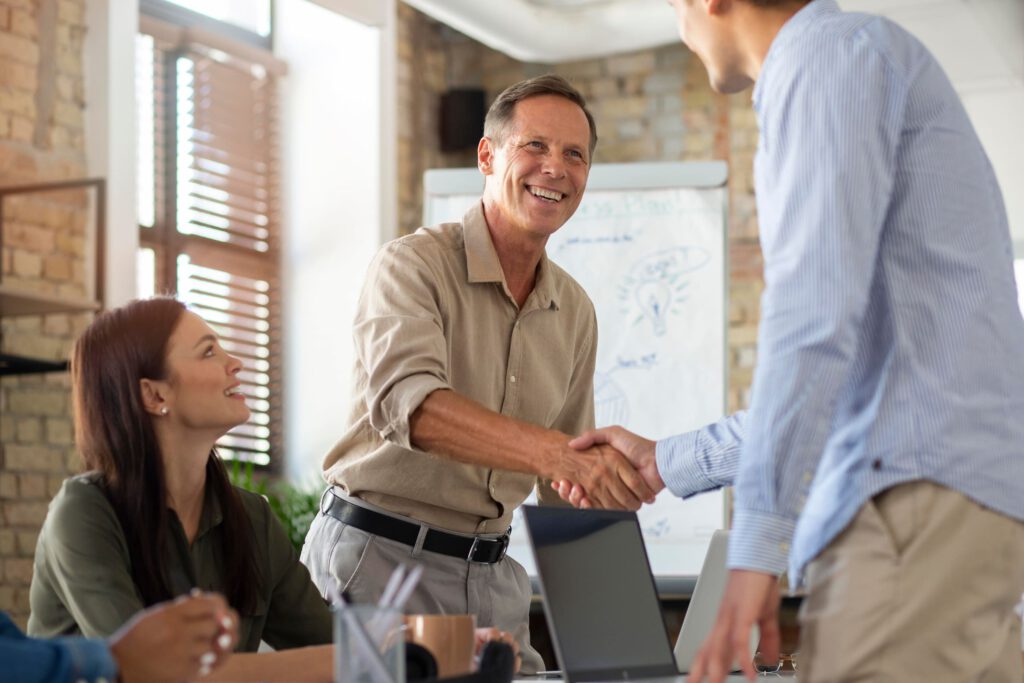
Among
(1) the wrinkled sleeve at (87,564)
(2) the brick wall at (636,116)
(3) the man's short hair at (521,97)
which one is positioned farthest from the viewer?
(2) the brick wall at (636,116)

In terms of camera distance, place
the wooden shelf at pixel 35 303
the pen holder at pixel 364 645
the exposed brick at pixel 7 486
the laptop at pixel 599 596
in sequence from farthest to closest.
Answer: the exposed brick at pixel 7 486 < the wooden shelf at pixel 35 303 < the laptop at pixel 599 596 < the pen holder at pixel 364 645

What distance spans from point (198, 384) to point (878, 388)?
1.11 metres

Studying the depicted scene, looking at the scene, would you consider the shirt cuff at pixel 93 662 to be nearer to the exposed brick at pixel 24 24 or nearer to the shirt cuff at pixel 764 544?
the shirt cuff at pixel 764 544

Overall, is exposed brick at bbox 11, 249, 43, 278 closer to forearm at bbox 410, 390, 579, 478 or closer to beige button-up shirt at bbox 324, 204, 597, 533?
beige button-up shirt at bbox 324, 204, 597, 533

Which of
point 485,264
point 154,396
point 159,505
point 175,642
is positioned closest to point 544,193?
point 485,264

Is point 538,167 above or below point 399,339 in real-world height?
above

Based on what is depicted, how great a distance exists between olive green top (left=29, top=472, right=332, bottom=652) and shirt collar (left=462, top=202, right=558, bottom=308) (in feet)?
1.91

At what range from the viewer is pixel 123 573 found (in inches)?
69.7

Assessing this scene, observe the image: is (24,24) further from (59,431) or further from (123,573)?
(123,573)

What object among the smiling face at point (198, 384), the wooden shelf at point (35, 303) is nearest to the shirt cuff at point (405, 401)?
the smiling face at point (198, 384)

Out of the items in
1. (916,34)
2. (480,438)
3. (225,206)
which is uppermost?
(916,34)

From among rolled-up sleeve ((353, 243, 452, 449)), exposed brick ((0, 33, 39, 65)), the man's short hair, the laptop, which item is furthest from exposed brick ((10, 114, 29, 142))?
the laptop

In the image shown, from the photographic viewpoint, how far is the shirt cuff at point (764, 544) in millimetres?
1224

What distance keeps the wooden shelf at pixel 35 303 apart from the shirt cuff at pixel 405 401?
1821mm
